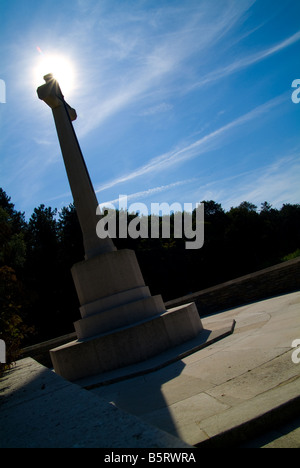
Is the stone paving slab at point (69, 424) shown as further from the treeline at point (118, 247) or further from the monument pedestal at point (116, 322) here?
the treeline at point (118, 247)

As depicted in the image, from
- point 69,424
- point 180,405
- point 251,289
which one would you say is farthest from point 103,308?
point 251,289

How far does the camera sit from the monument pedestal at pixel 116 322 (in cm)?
523

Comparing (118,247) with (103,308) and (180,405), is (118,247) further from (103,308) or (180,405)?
(180,405)

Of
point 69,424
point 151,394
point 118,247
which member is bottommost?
point 151,394

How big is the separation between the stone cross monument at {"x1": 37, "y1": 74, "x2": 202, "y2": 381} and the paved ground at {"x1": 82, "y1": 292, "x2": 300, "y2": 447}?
0.85 m

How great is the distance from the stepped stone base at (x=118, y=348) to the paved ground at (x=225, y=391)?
2.63 feet

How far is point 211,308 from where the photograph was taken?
1077 centimetres

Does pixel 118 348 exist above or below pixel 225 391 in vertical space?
above

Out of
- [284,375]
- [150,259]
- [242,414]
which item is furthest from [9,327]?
[150,259]

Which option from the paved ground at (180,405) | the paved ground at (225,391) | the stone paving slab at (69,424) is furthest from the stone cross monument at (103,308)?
the stone paving slab at (69,424)

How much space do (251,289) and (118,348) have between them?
673 centimetres

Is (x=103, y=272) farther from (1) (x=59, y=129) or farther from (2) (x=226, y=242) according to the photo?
(2) (x=226, y=242)

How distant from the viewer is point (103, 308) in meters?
6.35
